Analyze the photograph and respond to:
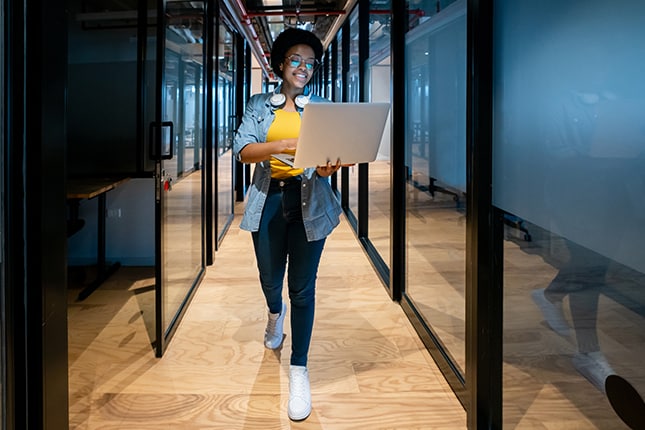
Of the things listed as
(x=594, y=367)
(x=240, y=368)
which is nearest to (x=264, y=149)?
(x=240, y=368)

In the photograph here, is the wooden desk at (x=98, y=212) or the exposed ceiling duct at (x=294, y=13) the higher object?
the exposed ceiling duct at (x=294, y=13)

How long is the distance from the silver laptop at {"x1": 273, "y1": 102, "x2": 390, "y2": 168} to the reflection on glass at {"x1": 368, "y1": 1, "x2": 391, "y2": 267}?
4.81 ft

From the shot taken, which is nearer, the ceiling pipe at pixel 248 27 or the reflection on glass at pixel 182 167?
the reflection on glass at pixel 182 167

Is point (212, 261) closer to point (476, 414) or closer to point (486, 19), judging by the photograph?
point (476, 414)

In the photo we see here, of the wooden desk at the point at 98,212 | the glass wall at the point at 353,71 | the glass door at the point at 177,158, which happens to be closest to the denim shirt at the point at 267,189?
the glass door at the point at 177,158

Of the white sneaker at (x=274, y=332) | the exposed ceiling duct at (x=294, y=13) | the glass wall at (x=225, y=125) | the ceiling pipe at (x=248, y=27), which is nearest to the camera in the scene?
the white sneaker at (x=274, y=332)

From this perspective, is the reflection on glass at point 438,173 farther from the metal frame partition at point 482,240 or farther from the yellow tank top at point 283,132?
the yellow tank top at point 283,132

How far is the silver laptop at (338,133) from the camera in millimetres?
1536

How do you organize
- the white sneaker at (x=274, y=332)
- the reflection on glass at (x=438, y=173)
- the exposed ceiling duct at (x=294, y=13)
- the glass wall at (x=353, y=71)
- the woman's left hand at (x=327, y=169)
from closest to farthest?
the woman's left hand at (x=327, y=169)
the reflection on glass at (x=438, y=173)
the white sneaker at (x=274, y=332)
the glass wall at (x=353, y=71)
the exposed ceiling duct at (x=294, y=13)

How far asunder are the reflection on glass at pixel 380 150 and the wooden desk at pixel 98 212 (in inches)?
70.0

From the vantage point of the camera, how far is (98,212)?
3451mm

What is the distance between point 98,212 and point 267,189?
2.01 meters

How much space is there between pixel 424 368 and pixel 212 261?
7.23 ft

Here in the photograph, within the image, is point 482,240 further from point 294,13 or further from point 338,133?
point 294,13
